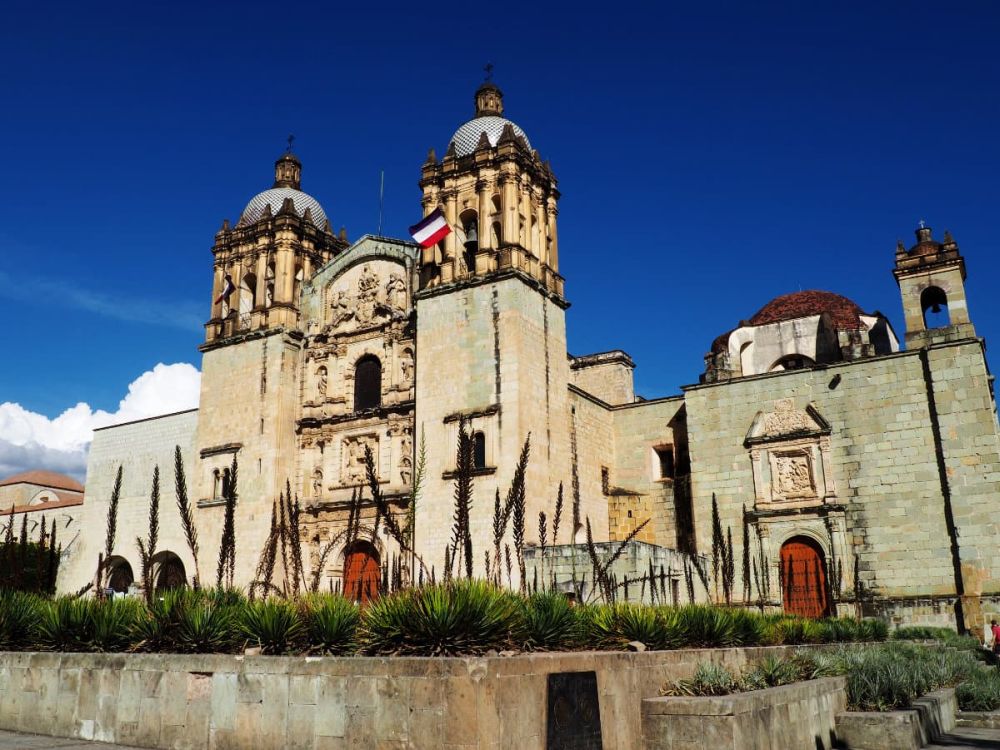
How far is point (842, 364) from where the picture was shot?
22.5m

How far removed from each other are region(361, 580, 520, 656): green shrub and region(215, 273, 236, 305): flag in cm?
2385

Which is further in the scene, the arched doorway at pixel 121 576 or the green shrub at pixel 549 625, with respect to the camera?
the arched doorway at pixel 121 576

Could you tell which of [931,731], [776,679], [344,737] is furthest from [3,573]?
[931,731]

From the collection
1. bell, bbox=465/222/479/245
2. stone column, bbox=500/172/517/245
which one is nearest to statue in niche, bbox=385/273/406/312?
bell, bbox=465/222/479/245

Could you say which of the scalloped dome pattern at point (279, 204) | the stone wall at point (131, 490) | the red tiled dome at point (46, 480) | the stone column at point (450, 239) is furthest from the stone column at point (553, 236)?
the red tiled dome at point (46, 480)

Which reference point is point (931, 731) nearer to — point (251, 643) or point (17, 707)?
point (251, 643)

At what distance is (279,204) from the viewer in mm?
30625

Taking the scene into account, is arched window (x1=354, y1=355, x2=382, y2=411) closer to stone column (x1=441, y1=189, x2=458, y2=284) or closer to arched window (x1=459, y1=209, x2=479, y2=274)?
stone column (x1=441, y1=189, x2=458, y2=284)

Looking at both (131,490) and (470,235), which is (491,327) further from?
(131,490)

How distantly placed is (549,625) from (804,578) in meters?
15.8

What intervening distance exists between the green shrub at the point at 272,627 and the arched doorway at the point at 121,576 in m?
24.4

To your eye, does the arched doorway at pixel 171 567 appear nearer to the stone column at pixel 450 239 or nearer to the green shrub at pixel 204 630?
the stone column at pixel 450 239

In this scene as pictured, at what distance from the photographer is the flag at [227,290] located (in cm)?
2959

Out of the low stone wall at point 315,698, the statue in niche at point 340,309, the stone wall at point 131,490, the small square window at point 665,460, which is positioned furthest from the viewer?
the stone wall at point 131,490
